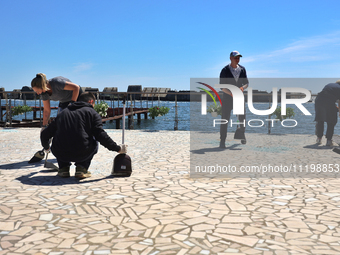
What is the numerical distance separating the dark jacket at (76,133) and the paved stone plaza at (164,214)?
0.39 metres

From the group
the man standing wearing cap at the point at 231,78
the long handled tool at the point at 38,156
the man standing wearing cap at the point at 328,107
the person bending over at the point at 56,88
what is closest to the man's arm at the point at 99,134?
the person bending over at the point at 56,88

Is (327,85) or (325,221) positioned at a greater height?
(327,85)

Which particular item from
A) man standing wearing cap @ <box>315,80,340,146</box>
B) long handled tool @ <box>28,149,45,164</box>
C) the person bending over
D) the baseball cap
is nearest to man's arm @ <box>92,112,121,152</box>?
the person bending over

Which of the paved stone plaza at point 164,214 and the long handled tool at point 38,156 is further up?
the long handled tool at point 38,156

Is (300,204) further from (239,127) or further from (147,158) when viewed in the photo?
(239,127)

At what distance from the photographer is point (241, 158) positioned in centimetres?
643

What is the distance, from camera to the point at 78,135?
4316 mm

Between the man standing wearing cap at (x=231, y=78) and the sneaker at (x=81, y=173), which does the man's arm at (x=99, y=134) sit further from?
the man standing wearing cap at (x=231, y=78)

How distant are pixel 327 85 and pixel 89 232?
695 cm

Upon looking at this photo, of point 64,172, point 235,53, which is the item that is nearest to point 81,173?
point 64,172

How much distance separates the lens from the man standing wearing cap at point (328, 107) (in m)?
7.83

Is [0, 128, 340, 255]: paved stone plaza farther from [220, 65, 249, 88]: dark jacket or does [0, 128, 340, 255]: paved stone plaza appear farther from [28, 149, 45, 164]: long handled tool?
[220, 65, 249, 88]: dark jacket

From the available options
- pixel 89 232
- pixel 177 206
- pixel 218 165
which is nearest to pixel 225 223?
pixel 177 206

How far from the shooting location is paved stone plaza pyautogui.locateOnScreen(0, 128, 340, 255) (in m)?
2.51
